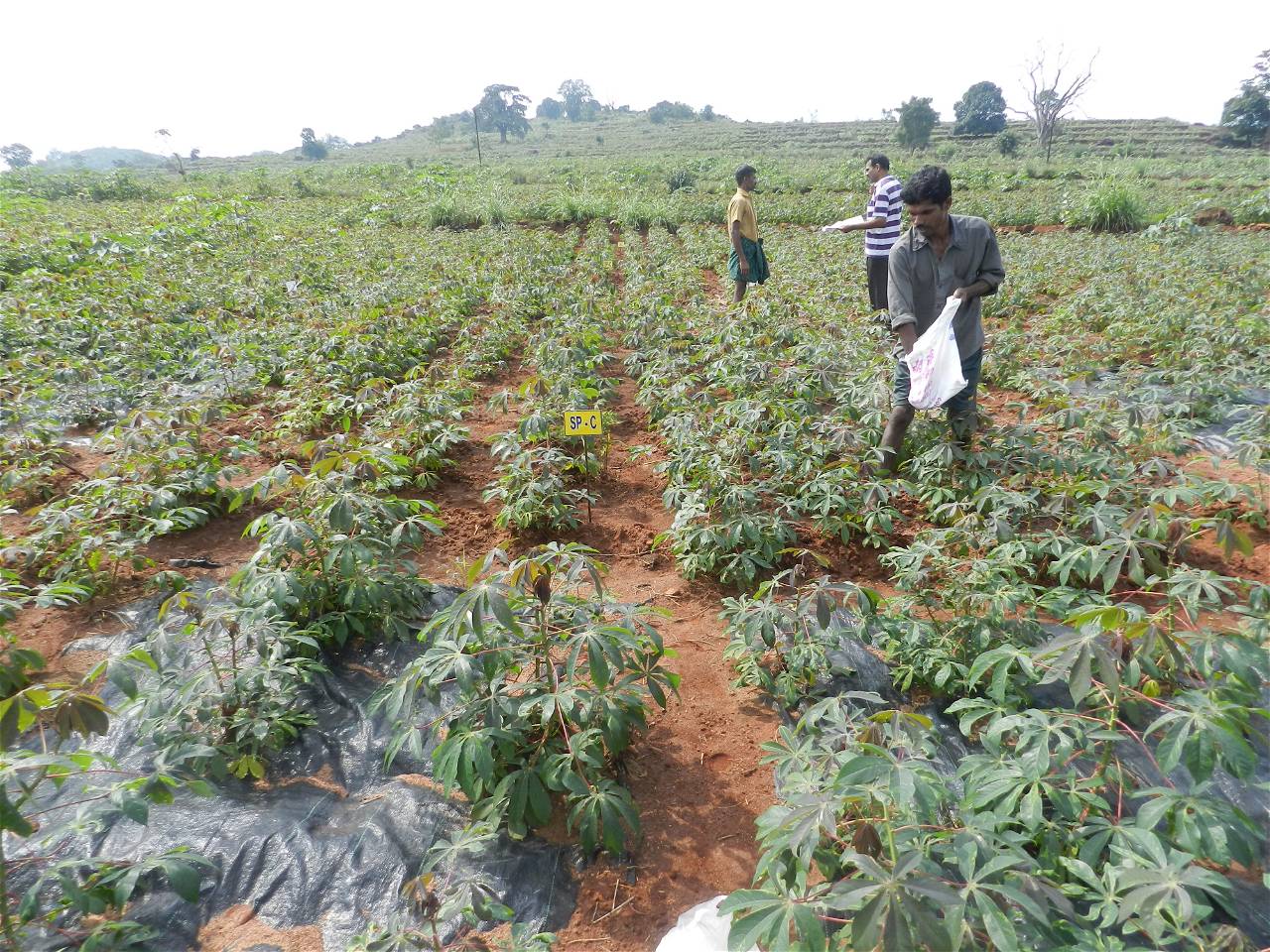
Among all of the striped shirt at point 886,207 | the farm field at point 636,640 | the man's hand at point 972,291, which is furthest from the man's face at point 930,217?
the striped shirt at point 886,207

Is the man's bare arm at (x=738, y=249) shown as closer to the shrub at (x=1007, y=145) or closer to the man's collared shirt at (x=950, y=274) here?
the man's collared shirt at (x=950, y=274)

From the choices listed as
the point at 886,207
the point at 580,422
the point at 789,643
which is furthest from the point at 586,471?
the point at 886,207

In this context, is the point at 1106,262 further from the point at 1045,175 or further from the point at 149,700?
the point at 1045,175

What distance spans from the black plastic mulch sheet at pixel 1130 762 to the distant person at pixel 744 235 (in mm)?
4921

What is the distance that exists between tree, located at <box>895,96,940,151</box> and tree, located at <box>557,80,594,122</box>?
68963 millimetres

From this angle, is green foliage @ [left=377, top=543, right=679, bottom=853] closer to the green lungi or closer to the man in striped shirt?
the man in striped shirt

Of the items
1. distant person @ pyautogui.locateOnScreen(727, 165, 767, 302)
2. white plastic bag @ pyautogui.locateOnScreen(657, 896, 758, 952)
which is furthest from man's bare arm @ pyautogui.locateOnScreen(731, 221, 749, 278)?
white plastic bag @ pyautogui.locateOnScreen(657, 896, 758, 952)

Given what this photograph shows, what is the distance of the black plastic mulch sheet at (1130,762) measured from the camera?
5.31ft

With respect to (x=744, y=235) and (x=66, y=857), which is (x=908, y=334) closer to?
(x=744, y=235)

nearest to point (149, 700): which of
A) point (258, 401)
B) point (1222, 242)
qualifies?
point (258, 401)

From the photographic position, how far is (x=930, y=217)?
10.4 ft

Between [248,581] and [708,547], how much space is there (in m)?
2.05

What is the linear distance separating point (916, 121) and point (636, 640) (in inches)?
1745

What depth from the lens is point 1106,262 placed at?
9.08 metres
